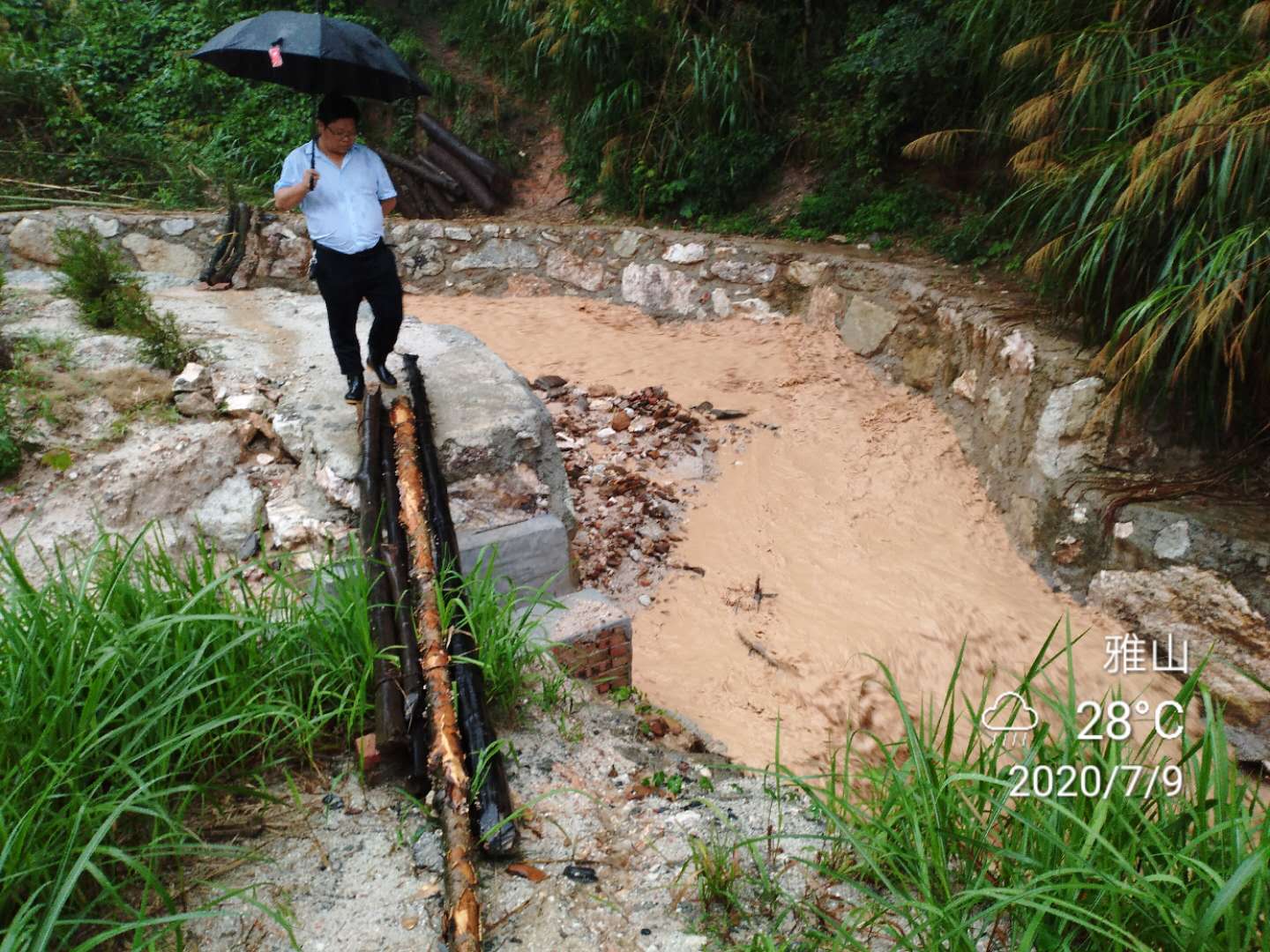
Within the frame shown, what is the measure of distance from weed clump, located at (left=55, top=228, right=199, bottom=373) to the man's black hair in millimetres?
1616

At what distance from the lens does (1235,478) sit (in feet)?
11.4

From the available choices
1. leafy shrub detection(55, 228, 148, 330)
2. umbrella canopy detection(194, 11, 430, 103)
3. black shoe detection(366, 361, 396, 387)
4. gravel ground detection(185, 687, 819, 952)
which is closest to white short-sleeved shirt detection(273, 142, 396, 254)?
umbrella canopy detection(194, 11, 430, 103)

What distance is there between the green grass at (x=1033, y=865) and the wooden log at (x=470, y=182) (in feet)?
25.0

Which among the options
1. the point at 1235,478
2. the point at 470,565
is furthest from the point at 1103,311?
the point at 470,565

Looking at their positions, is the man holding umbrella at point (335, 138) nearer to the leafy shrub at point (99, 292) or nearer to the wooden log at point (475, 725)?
the wooden log at point (475, 725)

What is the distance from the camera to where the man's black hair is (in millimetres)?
2746

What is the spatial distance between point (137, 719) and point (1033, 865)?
160cm

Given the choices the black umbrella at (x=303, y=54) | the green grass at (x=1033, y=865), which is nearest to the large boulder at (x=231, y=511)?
the black umbrella at (x=303, y=54)

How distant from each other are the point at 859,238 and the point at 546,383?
275 cm

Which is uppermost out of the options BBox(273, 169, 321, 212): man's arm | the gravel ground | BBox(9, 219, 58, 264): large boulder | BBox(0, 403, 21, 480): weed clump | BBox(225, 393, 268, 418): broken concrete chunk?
BBox(273, 169, 321, 212): man's arm

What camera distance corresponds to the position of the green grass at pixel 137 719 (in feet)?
4.18

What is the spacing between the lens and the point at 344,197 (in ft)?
9.36

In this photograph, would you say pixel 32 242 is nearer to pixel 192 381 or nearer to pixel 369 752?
pixel 192 381

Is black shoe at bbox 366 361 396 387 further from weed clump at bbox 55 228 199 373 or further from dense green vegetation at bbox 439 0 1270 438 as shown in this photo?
dense green vegetation at bbox 439 0 1270 438
